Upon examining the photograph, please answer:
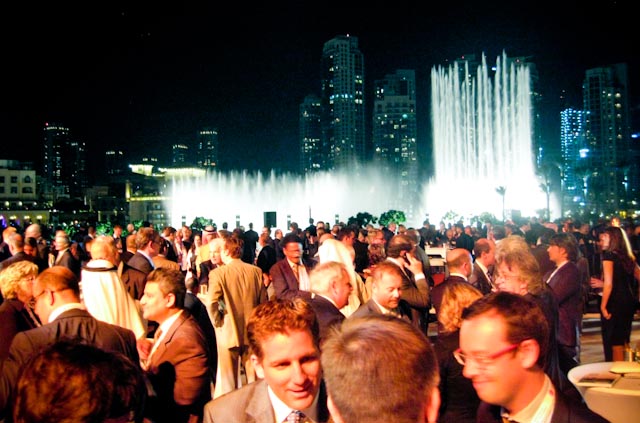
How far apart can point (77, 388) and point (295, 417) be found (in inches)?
56.0

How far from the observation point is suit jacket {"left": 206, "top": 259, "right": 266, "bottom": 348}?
28.1 feet

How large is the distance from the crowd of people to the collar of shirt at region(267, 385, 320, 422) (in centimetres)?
1

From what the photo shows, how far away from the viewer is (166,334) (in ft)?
17.6

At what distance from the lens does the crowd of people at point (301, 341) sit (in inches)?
97.8

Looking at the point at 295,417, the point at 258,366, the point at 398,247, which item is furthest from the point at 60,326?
the point at 398,247

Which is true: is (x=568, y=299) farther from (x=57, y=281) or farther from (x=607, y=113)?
(x=607, y=113)

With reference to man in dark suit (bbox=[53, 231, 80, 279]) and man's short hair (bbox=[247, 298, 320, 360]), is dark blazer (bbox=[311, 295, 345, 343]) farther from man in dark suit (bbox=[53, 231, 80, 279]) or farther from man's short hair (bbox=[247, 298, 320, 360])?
man in dark suit (bbox=[53, 231, 80, 279])

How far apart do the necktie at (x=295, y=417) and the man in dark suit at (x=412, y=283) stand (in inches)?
147

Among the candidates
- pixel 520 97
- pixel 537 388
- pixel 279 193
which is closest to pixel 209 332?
pixel 537 388

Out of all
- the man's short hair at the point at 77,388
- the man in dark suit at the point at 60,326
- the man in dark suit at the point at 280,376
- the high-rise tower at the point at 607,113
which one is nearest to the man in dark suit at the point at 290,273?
the man in dark suit at the point at 60,326

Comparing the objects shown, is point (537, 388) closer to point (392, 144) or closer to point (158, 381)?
point (158, 381)

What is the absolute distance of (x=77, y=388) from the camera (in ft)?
8.31

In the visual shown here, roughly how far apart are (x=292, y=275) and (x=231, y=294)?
5.14 ft

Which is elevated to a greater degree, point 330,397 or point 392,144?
point 392,144
